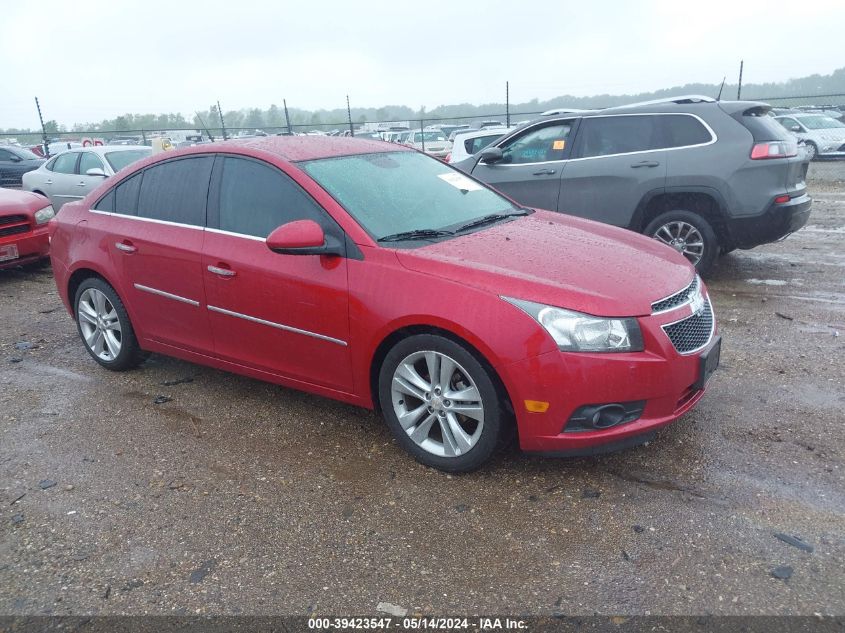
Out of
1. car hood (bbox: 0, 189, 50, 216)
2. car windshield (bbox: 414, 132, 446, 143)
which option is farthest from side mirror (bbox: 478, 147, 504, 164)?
car windshield (bbox: 414, 132, 446, 143)

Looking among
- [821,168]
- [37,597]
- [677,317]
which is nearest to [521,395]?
[677,317]

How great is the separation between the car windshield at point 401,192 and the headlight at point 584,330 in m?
1.02

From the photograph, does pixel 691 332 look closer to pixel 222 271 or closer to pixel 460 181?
pixel 460 181

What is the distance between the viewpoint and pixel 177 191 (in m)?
4.35

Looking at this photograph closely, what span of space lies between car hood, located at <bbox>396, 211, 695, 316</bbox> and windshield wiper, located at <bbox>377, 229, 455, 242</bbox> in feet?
0.38

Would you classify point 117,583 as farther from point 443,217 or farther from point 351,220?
point 443,217

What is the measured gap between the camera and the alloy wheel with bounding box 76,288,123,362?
4863 millimetres

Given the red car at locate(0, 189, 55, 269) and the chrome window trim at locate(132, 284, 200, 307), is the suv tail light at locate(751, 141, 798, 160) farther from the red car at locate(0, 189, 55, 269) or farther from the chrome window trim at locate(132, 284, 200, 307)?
the red car at locate(0, 189, 55, 269)

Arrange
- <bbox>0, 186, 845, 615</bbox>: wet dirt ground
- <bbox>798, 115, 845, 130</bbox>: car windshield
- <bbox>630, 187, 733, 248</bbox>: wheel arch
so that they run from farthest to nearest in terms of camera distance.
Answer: <bbox>798, 115, 845, 130</bbox>: car windshield
<bbox>630, 187, 733, 248</bbox>: wheel arch
<bbox>0, 186, 845, 615</bbox>: wet dirt ground

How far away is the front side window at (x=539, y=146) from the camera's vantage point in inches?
297

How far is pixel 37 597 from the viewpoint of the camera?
2.67 meters

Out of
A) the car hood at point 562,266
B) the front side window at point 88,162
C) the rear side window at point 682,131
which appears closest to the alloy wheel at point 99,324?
the car hood at point 562,266

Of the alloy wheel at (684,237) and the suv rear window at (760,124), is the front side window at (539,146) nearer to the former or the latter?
the alloy wheel at (684,237)

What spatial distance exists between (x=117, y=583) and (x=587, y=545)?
193cm
